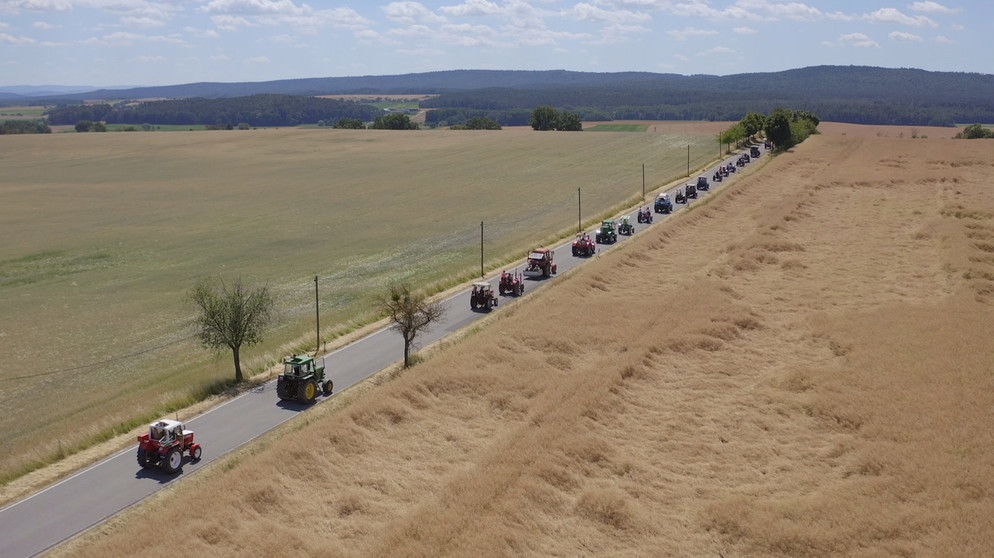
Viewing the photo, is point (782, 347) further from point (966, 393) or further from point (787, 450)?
point (787, 450)

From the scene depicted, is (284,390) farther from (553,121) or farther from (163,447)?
(553,121)

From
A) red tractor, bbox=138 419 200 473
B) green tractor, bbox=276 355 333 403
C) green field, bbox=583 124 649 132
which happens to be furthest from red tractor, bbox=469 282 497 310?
green field, bbox=583 124 649 132

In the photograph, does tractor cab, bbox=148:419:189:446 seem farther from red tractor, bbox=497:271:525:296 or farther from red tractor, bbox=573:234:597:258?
red tractor, bbox=573:234:597:258

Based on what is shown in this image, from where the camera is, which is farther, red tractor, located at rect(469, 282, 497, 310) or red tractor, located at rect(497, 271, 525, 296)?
red tractor, located at rect(497, 271, 525, 296)

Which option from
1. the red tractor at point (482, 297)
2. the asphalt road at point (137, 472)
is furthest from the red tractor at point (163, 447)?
the red tractor at point (482, 297)

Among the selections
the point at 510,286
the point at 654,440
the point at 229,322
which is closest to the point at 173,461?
the point at 229,322

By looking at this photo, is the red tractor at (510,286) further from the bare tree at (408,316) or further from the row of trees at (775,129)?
the row of trees at (775,129)
